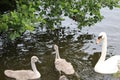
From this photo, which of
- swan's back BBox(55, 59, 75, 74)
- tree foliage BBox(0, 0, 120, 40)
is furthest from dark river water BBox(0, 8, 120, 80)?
tree foliage BBox(0, 0, 120, 40)

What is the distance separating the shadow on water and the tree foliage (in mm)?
749

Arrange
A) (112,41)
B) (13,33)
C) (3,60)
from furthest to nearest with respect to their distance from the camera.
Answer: (112,41) → (3,60) → (13,33)

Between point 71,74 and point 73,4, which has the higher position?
point 73,4

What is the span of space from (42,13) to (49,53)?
4.45 feet

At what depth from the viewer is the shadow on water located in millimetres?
11281

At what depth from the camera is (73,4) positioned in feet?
41.5

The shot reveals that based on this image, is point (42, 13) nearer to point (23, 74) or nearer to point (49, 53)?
point (49, 53)

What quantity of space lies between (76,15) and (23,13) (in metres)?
3.06

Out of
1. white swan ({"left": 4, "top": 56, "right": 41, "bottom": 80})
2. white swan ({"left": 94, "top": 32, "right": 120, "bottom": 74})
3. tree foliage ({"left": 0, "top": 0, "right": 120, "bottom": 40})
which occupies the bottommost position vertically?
white swan ({"left": 94, "top": 32, "right": 120, "bottom": 74})

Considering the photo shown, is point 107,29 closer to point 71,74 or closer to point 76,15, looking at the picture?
point 76,15

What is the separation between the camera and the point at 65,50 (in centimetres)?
1300

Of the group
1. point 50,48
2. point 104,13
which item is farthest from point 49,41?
point 104,13

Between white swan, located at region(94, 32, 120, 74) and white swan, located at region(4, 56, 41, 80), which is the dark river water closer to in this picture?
white swan, located at region(94, 32, 120, 74)

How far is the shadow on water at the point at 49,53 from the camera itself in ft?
37.0
